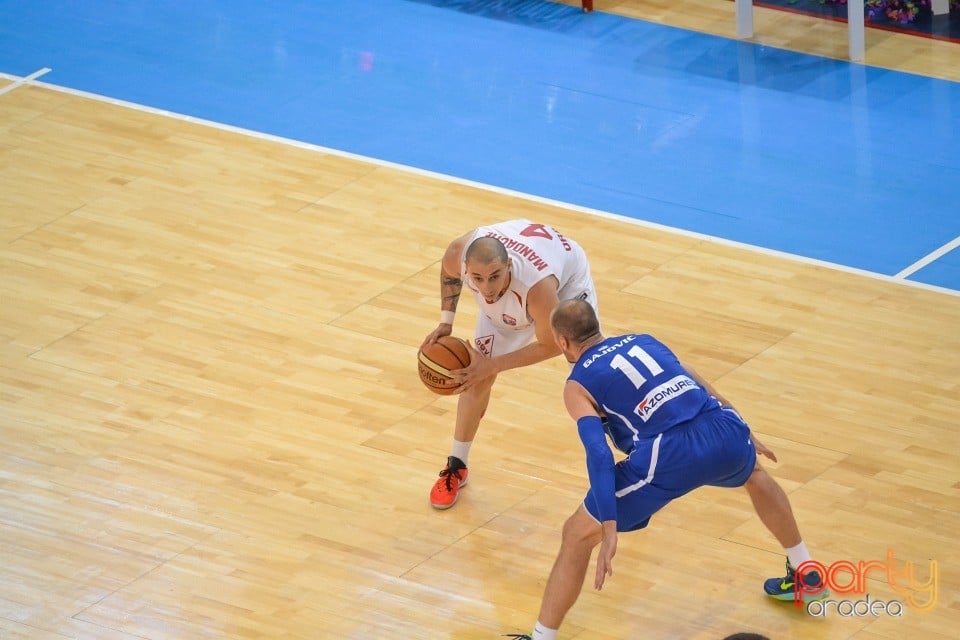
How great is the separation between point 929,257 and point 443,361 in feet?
12.8

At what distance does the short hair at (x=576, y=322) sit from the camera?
20.3ft

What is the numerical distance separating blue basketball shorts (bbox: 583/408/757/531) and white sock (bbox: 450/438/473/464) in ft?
4.89

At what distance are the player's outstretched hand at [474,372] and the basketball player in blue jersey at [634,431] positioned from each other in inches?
34.9

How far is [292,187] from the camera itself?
1089 centimetres

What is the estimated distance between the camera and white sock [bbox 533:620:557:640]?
627 cm

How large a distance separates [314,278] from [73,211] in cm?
200

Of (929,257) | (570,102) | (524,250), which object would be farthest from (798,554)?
(570,102)

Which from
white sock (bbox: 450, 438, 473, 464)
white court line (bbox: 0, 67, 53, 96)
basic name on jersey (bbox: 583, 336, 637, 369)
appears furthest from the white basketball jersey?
white court line (bbox: 0, 67, 53, 96)

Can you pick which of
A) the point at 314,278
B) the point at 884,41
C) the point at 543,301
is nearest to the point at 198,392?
the point at 314,278

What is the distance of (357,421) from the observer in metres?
8.23

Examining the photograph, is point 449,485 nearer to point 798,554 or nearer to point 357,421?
point 357,421

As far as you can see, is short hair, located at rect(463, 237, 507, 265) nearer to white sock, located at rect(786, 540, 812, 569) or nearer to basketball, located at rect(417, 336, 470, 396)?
basketball, located at rect(417, 336, 470, 396)

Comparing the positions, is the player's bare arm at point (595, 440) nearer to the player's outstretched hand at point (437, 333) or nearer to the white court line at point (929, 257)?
the player's outstretched hand at point (437, 333)

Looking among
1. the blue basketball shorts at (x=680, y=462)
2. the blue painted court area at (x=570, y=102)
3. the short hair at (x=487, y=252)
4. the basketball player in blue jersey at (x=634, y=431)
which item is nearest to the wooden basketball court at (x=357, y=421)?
the blue painted court area at (x=570, y=102)
